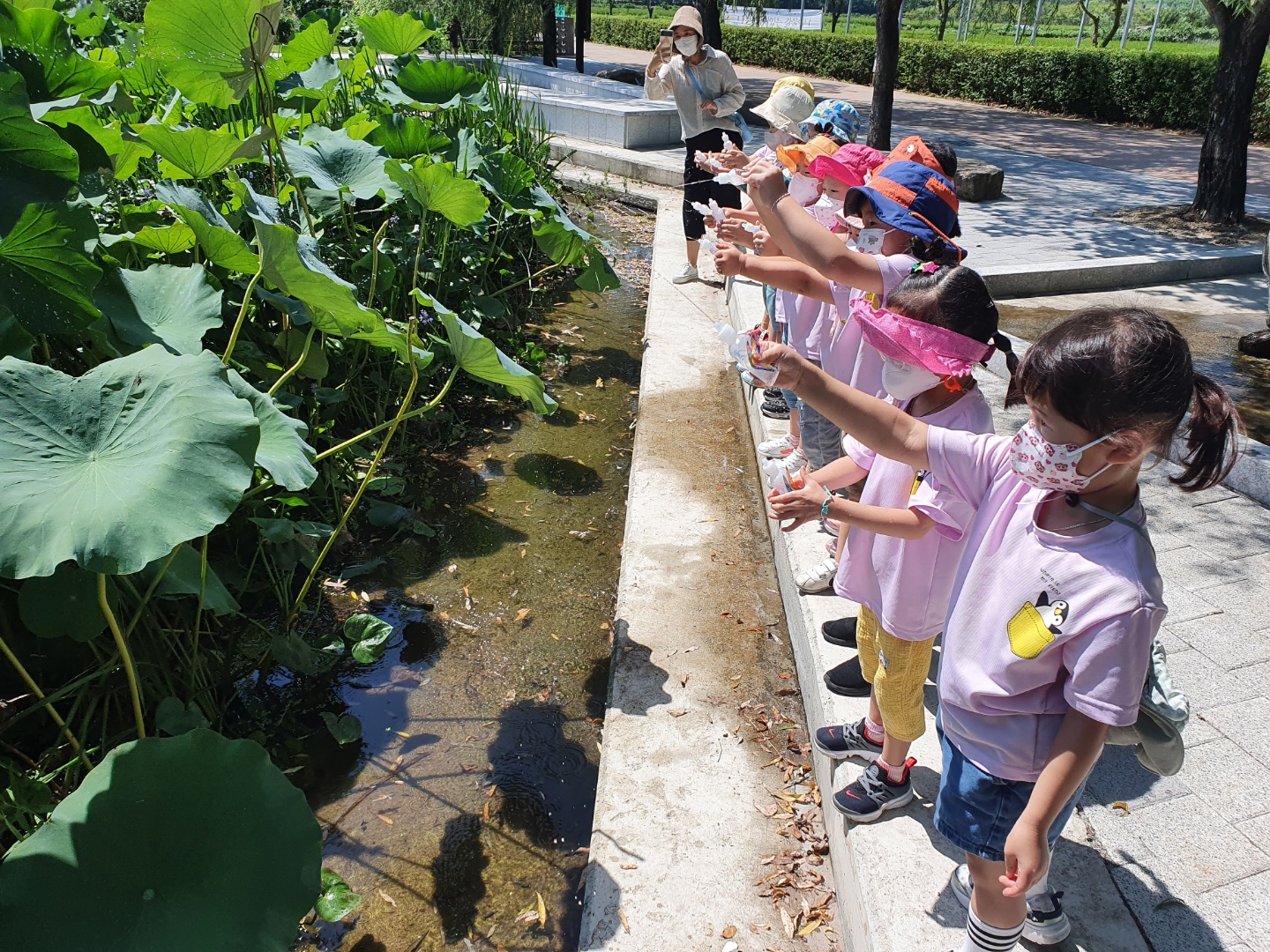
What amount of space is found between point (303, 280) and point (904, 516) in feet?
5.38

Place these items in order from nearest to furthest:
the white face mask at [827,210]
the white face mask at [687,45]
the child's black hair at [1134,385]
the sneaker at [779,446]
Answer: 1. the child's black hair at [1134,385]
2. the white face mask at [827,210]
3. the sneaker at [779,446]
4. the white face mask at [687,45]

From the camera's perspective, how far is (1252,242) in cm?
737

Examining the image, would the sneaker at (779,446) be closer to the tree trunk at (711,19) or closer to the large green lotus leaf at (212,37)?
the large green lotus leaf at (212,37)

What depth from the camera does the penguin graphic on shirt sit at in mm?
1388

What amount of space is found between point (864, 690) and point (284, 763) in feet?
5.12

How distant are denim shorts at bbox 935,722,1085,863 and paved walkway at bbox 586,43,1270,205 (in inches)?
354

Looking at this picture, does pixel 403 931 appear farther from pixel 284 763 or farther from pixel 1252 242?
pixel 1252 242

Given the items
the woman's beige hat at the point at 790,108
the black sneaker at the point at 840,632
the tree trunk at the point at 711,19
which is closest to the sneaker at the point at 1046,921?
the black sneaker at the point at 840,632

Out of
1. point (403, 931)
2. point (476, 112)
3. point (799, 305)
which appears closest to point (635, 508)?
point (799, 305)

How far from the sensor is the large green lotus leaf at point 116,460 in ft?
4.73

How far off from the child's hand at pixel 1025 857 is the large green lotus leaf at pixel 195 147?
8.99 ft

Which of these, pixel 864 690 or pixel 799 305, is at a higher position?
pixel 799 305

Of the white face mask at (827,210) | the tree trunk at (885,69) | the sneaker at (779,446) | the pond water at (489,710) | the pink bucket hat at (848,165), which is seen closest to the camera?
the pond water at (489,710)

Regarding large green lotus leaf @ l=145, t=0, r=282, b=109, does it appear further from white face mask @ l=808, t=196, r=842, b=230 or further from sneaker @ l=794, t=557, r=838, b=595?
sneaker @ l=794, t=557, r=838, b=595
